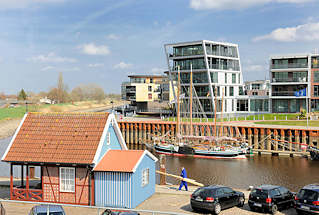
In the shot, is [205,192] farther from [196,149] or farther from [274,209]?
[196,149]

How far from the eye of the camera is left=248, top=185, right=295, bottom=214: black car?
1978 centimetres

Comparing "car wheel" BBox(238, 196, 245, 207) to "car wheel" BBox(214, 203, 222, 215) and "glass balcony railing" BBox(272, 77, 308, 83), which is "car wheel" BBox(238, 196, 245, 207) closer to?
"car wheel" BBox(214, 203, 222, 215)

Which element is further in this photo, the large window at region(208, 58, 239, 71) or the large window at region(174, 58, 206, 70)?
the large window at region(208, 58, 239, 71)

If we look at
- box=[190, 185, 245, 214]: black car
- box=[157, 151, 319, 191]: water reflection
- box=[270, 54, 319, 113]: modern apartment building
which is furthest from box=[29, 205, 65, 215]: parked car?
box=[270, 54, 319, 113]: modern apartment building

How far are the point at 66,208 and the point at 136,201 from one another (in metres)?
4.13

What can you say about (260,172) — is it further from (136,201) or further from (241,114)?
(241,114)

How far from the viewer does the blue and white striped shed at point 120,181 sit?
71.7 feet

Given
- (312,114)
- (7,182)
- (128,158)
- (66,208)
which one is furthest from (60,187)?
(312,114)

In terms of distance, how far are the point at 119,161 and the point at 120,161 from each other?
62 mm

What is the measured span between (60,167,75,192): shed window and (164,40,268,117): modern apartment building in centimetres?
5353

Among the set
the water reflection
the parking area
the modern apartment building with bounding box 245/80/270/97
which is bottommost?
the water reflection

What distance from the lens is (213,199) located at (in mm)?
19922

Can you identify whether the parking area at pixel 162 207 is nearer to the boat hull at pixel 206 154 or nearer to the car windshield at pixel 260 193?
the car windshield at pixel 260 193

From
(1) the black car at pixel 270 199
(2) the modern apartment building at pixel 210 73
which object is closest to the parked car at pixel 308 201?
(1) the black car at pixel 270 199
